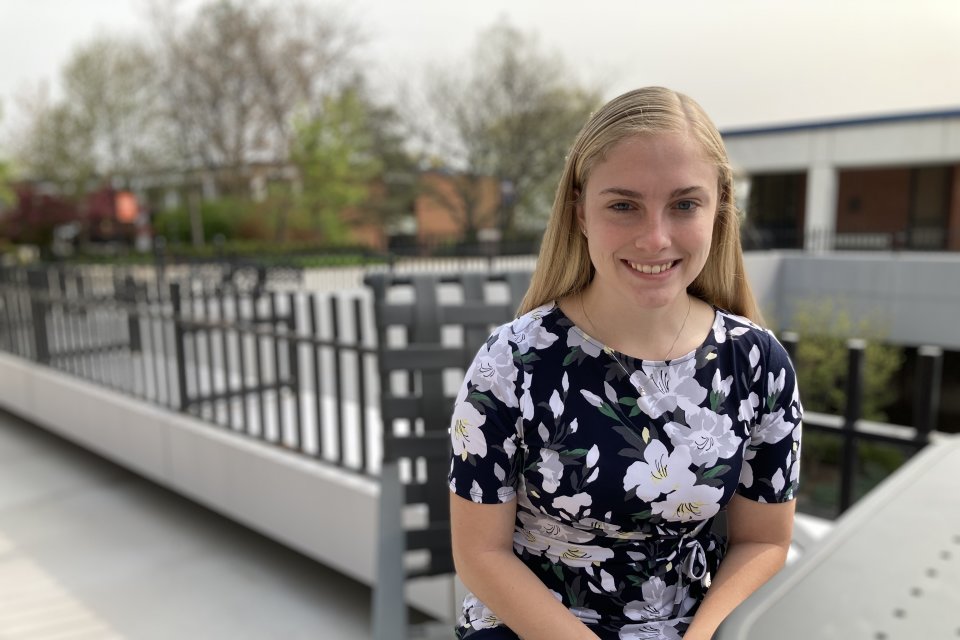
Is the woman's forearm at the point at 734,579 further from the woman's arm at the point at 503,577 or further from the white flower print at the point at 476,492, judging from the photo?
the white flower print at the point at 476,492

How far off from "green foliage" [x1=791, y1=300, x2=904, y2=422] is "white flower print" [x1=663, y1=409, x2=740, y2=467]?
15.8 m

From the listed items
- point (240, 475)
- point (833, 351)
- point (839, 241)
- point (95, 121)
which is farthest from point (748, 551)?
point (95, 121)

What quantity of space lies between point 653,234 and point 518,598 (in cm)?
61

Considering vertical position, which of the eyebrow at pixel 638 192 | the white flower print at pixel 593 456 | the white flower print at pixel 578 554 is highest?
the eyebrow at pixel 638 192

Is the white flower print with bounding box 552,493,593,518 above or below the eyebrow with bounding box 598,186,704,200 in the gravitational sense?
below

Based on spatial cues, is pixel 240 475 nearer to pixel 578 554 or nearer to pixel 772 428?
pixel 578 554

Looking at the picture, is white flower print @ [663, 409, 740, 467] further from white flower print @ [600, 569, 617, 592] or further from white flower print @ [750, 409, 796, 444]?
white flower print @ [600, 569, 617, 592]

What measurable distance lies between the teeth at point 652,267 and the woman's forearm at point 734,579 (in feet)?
1.66

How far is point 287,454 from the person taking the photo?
10.6ft

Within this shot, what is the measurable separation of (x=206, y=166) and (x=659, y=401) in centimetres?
2265

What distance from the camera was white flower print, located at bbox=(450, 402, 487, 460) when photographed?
1.10 metres

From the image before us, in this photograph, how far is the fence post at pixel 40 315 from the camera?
5.26m

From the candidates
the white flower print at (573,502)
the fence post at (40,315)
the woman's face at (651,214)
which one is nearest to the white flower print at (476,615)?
the white flower print at (573,502)

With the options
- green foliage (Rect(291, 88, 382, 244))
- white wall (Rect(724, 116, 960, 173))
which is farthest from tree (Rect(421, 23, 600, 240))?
white wall (Rect(724, 116, 960, 173))
